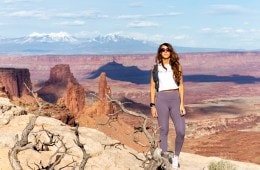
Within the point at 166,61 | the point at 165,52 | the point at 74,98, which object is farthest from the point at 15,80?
the point at 165,52

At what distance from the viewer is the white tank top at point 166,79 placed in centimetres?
895

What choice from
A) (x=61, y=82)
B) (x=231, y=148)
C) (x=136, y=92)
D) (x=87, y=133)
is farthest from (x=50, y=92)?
(x=87, y=133)

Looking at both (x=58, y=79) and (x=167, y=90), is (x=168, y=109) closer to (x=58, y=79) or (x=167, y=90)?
(x=167, y=90)

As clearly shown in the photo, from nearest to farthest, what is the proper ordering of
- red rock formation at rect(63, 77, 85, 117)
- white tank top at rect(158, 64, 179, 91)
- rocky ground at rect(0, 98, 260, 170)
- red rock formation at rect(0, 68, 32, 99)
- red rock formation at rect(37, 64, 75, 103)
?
white tank top at rect(158, 64, 179, 91) < rocky ground at rect(0, 98, 260, 170) < red rock formation at rect(63, 77, 85, 117) < red rock formation at rect(0, 68, 32, 99) < red rock formation at rect(37, 64, 75, 103)

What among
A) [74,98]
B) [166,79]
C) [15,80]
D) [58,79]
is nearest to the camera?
[166,79]

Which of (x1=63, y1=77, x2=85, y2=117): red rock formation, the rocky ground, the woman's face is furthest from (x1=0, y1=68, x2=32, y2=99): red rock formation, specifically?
the woman's face

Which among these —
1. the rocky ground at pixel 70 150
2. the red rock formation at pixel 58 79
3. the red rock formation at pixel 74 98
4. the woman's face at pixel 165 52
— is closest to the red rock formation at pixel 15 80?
the red rock formation at pixel 58 79

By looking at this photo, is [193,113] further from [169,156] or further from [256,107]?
[169,156]

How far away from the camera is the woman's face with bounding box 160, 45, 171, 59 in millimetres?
8844

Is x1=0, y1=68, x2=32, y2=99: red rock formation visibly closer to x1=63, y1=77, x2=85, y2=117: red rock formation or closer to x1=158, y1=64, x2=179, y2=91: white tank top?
x1=63, y1=77, x2=85, y2=117: red rock formation

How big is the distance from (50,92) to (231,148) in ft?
261

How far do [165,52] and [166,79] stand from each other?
51 centimetres

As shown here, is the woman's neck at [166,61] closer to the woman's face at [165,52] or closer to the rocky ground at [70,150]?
the woman's face at [165,52]

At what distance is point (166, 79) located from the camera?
353 inches
